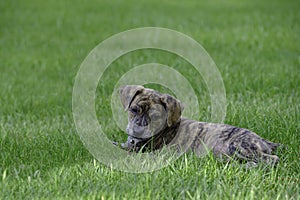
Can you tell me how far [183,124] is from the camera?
18.9 feet

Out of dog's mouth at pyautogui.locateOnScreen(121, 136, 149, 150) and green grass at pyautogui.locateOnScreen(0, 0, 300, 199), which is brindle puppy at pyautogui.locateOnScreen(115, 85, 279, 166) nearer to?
dog's mouth at pyautogui.locateOnScreen(121, 136, 149, 150)

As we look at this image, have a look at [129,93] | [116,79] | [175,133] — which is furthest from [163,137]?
[116,79]

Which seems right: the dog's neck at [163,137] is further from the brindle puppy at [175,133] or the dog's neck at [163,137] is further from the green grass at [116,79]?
the green grass at [116,79]

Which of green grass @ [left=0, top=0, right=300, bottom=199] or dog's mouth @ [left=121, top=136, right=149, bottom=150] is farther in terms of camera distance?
dog's mouth @ [left=121, top=136, right=149, bottom=150]

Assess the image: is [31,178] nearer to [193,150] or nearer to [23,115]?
[193,150]

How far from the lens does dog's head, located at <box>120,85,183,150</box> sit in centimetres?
546

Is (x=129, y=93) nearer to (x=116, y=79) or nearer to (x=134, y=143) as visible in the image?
(x=134, y=143)

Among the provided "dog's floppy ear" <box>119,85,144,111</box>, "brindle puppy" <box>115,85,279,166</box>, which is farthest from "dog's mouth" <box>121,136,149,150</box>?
"dog's floppy ear" <box>119,85,144,111</box>

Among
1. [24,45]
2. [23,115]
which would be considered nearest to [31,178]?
[23,115]

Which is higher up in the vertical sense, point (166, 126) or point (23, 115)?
point (166, 126)

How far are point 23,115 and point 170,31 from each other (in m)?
5.14

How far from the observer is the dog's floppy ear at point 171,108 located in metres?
5.54

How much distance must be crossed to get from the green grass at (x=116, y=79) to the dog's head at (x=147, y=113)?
0.48m

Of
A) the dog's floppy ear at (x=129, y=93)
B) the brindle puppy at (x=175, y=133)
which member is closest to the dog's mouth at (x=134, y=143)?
→ the brindle puppy at (x=175, y=133)
